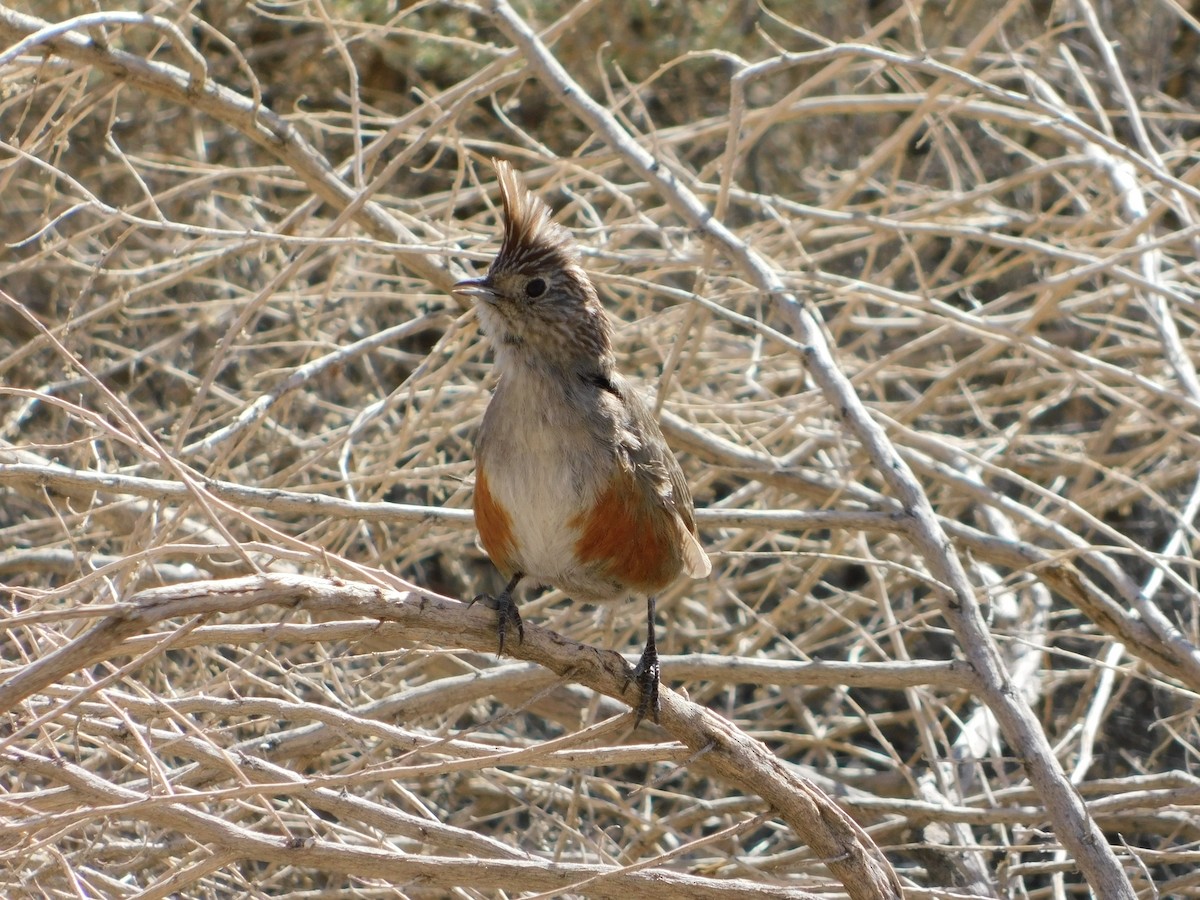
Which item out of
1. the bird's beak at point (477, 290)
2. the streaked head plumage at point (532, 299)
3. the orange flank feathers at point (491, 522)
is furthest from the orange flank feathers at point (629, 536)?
the bird's beak at point (477, 290)

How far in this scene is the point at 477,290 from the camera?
3.91 metres

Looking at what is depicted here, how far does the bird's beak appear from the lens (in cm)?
390

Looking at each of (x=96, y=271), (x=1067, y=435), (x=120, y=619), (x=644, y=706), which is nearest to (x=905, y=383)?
(x=1067, y=435)

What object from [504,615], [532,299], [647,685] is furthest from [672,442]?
[504,615]

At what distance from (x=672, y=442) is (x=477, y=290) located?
1227 mm

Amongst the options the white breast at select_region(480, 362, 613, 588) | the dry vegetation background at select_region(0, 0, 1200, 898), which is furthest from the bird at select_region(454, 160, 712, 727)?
the dry vegetation background at select_region(0, 0, 1200, 898)

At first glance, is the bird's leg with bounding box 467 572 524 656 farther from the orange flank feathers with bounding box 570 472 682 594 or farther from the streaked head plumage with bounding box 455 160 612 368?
the streaked head plumage with bounding box 455 160 612 368

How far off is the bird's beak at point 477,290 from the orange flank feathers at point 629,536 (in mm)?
683

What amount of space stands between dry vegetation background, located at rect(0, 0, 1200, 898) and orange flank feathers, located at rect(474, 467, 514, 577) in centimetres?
30

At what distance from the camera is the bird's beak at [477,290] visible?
12.8 feet

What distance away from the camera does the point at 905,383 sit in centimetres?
671

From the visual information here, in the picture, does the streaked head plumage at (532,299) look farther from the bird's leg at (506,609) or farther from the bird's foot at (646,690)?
the bird's foot at (646,690)

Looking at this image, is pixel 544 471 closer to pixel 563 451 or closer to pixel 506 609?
pixel 563 451

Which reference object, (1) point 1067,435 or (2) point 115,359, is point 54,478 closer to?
(2) point 115,359
